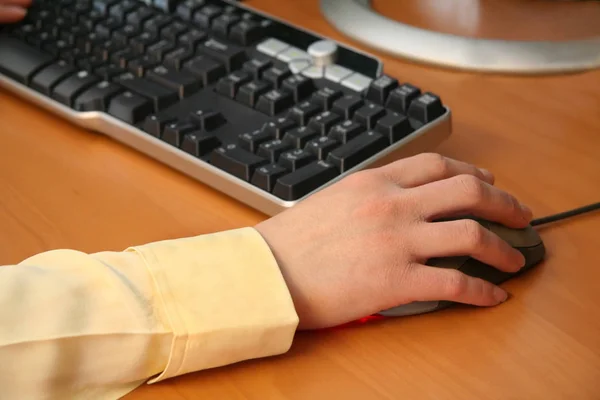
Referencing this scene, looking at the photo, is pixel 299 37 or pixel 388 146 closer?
pixel 388 146

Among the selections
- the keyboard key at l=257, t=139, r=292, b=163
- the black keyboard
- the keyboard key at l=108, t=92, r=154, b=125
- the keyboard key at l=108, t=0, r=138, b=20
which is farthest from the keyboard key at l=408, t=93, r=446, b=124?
the keyboard key at l=108, t=0, r=138, b=20

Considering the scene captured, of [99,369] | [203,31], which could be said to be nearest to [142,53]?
[203,31]

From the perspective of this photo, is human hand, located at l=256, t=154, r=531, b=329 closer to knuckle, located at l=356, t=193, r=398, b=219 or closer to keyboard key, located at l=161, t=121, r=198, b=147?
knuckle, located at l=356, t=193, r=398, b=219

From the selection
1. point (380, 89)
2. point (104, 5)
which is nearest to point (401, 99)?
point (380, 89)

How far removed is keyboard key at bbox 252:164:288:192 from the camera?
0.60 m

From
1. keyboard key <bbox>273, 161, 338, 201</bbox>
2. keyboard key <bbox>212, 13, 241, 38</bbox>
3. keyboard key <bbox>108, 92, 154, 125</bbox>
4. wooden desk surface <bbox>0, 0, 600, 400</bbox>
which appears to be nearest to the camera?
wooden desk surface <bbox>0, 0, 600, 400</bbox>

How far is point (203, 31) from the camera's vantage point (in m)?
0.80

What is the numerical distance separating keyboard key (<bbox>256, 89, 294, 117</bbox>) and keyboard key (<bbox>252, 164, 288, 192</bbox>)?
0.09 metres

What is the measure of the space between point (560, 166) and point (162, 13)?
1.33 feet

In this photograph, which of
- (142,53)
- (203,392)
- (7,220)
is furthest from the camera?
(142,53)

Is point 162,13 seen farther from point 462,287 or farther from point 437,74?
point 462,287

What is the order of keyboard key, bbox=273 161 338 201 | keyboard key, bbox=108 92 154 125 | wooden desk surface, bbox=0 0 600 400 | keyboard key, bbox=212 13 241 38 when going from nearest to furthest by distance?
wooden desk surface, bbox=0 0 600 400 → keyboard key, bbox=273 161 338 201 → keyboard key, bbox=108 92 154 125 → keyboard key, bbox=212 13 241 38

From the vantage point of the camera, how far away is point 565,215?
0.60 meters

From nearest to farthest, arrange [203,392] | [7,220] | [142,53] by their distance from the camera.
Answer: [203,392] → [7,220] → [142,53]
